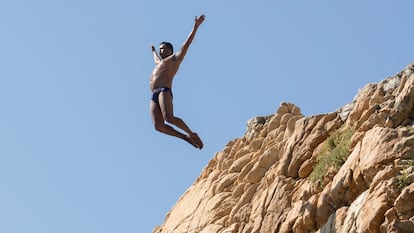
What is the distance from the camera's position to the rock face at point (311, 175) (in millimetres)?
16188

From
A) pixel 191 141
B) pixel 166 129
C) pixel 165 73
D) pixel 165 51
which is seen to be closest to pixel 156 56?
pixel 165 51

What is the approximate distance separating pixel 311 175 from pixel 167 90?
4121 millimetres

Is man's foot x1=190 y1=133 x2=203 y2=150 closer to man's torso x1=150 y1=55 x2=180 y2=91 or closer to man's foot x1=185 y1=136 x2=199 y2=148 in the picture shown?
man's foot x1=185 y1=136 x2=199 y2=148

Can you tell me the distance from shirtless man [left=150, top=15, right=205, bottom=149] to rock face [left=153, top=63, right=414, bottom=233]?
10.1 feet

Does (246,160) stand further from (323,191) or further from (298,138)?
(323,191)

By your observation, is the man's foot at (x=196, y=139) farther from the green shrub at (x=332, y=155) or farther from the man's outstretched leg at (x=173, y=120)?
the green shrub at (x=332, y=155)

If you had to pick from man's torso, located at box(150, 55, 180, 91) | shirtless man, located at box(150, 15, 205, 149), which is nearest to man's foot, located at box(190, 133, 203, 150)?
shirtless man, located at box(150, 15, 205, 149)

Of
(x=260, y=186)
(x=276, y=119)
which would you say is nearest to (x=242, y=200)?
(x=260, y=186)

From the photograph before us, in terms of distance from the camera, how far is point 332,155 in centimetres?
1884

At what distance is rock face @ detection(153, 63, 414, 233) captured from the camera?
16.2 meters

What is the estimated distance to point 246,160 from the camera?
2356 centimetres

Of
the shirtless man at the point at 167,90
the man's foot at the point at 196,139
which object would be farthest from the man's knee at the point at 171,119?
the man's foot at the point at 196,139

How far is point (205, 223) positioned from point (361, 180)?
20.2ft

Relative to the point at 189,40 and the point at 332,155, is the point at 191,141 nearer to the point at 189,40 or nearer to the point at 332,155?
the point at 189,40
